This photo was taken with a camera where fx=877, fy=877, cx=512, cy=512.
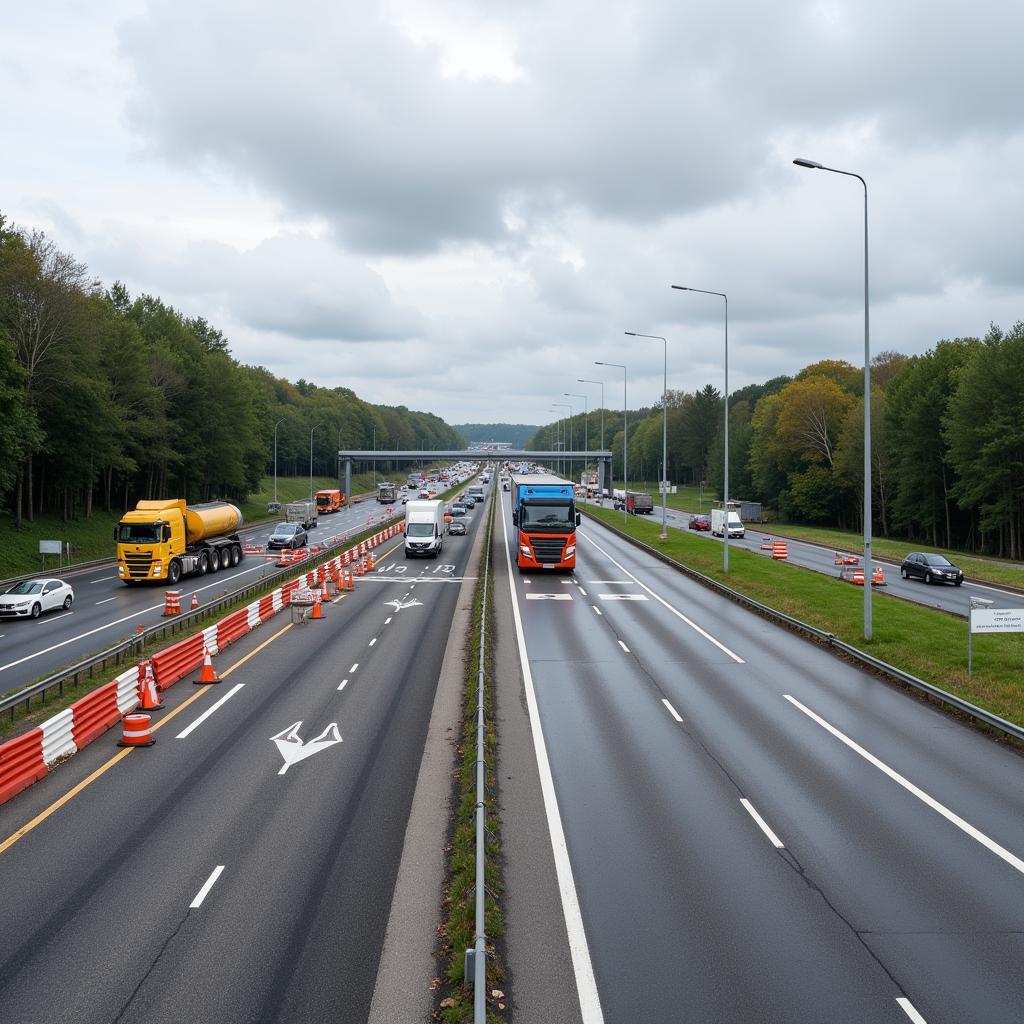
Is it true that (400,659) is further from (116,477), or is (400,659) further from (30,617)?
(116,477)

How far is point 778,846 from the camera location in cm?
1154

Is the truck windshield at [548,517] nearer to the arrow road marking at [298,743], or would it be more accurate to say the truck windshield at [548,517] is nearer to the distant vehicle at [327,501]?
the arrow road marking at [298,743]

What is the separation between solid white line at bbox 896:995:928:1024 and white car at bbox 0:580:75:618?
31.3m

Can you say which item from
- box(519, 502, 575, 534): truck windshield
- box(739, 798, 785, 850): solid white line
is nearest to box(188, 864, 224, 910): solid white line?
box(739, 798, 785, 850): solid white line

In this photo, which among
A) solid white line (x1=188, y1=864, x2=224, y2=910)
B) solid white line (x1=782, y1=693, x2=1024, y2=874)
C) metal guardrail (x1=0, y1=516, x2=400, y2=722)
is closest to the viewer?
solid white line (x1=188, y1=864, x2=224, y2=910)

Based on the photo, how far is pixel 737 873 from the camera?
10750 mm

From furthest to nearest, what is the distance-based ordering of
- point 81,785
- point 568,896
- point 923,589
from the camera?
point 923,589, point 81,785, point 568,896

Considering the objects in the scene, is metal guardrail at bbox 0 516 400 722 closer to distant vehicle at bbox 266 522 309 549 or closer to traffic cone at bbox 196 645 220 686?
traffic cone at bbox 196 645 220 686

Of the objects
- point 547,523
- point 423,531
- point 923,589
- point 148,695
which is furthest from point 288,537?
point 148,695

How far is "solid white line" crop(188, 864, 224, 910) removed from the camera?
9914mm

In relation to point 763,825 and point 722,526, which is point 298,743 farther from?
point 722,526

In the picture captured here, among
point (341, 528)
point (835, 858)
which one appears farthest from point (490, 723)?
point (341, 528)

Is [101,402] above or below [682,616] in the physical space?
above

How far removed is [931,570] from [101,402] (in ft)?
160
